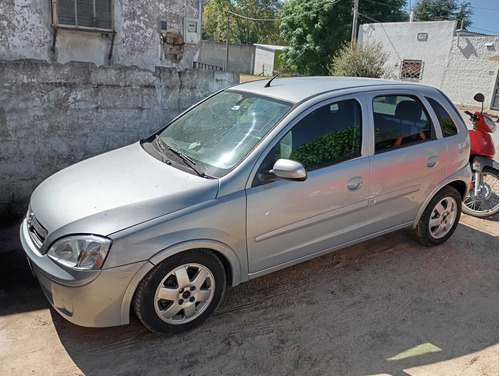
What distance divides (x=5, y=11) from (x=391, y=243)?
5341 millimetres

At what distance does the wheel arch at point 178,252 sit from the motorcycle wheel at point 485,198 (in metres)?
3.63

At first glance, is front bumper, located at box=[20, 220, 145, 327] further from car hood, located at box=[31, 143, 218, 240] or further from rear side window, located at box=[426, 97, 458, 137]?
rear side window, located at box=[426, 97, 458, 137]

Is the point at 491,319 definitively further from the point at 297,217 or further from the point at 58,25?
the point at 58,25

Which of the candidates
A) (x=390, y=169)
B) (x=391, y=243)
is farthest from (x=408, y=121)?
(x=391, y=243)

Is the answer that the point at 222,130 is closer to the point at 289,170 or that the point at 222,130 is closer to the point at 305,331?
the point at 289,170

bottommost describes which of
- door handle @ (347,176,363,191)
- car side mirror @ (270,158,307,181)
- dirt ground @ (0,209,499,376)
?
dirt ground @ (0,209,499,376)

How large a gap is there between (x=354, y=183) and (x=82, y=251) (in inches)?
82.3

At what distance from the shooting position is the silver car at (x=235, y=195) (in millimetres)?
2611

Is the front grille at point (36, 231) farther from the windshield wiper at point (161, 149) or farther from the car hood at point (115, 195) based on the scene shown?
the windshield wiper at point (161, 149)

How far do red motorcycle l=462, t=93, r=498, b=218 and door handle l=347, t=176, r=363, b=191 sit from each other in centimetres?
254

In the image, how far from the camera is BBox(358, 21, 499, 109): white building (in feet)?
62.1

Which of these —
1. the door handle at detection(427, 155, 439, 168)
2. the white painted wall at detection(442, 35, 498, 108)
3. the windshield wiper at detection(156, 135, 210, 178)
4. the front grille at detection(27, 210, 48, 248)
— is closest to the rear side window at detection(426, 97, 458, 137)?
the door handle at detection(427, 155, 439, 168)

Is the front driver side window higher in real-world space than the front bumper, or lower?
higher

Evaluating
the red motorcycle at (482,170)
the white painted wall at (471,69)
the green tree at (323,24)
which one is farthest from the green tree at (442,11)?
the red motorcycle at (482,170)
